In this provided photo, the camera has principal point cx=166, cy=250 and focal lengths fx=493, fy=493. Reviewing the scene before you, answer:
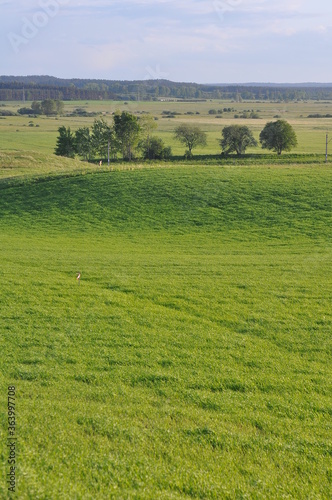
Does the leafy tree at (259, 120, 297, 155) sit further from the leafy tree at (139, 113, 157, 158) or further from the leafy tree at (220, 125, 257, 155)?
the leafy tree at (139, 113, 157, 158)

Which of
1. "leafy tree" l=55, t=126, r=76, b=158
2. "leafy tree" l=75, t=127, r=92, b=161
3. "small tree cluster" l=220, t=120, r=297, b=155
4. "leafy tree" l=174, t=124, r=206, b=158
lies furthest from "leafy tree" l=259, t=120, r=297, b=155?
"leafy tree" l=55, t=126, r=76, b=158

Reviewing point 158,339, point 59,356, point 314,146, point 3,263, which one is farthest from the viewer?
point 314,146

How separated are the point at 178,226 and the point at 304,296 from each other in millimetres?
17374

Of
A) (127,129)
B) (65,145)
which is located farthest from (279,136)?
(65,145)

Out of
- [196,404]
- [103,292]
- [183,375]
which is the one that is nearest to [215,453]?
[196,404]

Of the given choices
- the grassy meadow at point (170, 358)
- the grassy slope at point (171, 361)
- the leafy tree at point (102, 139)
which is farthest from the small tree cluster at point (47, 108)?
the grassy slope at point (171, 361)

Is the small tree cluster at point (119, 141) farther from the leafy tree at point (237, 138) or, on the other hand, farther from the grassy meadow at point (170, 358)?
the grassy meadow at point (170, 358)

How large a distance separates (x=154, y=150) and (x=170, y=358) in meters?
76.5

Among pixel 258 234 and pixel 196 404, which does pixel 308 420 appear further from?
pixel 258 234

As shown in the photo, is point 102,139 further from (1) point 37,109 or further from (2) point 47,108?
(1) point 37,109

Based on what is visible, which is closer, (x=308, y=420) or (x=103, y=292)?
(x=308, y=420)

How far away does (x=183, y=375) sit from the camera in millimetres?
13789

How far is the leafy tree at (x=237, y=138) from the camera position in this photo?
86750 millimetres

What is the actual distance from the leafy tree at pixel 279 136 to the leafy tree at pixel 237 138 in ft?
8.42
